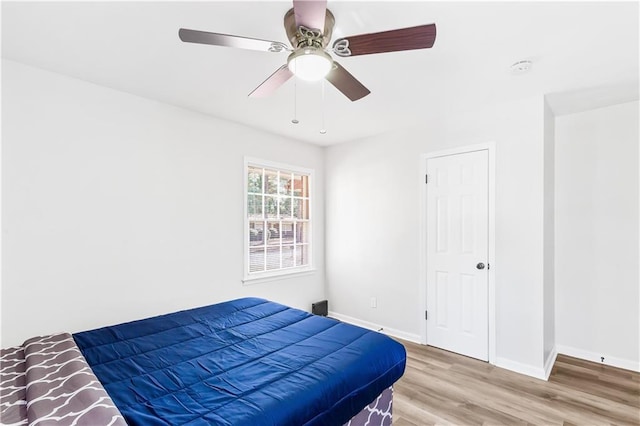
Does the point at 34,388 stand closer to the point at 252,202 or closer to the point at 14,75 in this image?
the point at 14,75

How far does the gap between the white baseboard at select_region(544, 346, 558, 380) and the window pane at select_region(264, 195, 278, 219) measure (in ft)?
10.6

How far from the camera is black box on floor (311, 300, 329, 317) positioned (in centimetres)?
438

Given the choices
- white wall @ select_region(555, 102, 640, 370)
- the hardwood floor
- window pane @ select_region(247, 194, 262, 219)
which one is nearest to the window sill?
window pane @ select_region(247, 194, 262, 219)

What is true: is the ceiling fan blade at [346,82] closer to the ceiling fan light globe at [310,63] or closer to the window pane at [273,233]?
the ceiling fan light globe at [310,63]

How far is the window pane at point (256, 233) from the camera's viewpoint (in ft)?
12.4

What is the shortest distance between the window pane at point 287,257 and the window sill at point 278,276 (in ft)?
0.39

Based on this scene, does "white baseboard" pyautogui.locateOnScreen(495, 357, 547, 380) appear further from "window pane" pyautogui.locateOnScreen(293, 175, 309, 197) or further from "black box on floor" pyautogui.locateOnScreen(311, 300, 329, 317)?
"window pane" pyautogui.locateOnScreen(293, 175, 309, 197)

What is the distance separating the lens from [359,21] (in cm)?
179

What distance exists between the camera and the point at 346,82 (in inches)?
74.9

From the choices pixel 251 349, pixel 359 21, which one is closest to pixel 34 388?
pixel 251 349

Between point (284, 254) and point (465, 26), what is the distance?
3177 millimetres

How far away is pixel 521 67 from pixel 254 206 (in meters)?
2.94

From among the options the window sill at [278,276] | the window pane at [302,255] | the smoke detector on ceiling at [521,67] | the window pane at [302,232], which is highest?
the smoke detector on ceiling at [521,67]

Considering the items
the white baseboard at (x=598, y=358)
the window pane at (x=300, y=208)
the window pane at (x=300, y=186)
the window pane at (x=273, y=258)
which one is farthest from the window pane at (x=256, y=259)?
the white baseboard at (x=598, y=358)
